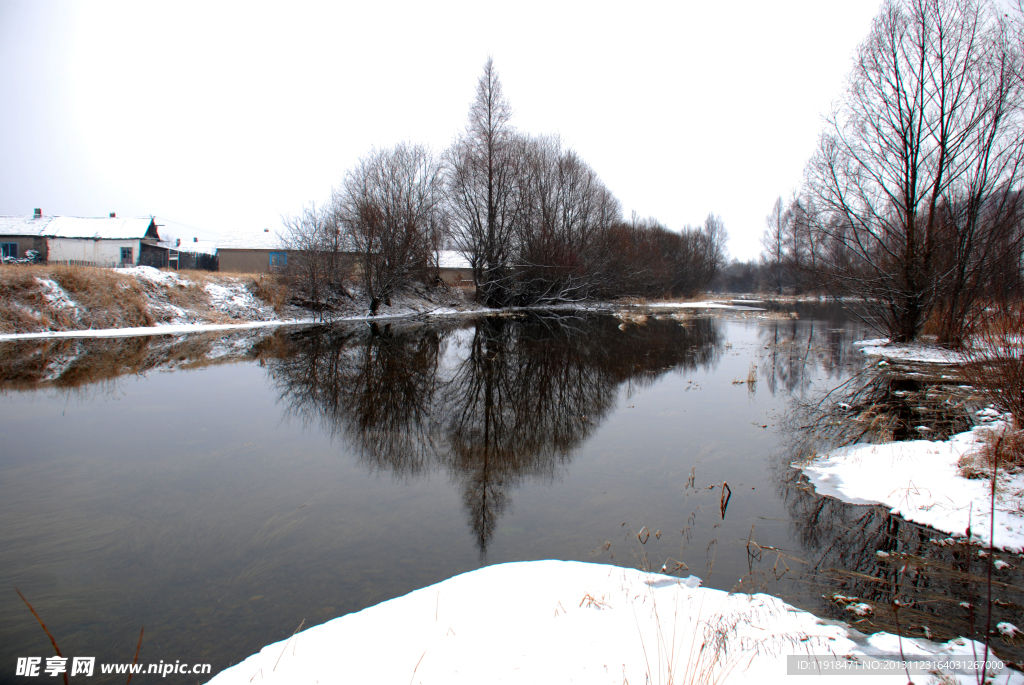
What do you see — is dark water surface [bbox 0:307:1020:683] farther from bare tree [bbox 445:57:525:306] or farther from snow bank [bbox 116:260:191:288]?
bare tree [bbox 445:57:525:306]

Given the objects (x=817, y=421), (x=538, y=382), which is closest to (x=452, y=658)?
(x=817, y=421)

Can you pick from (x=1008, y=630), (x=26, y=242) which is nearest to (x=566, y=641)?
(x=1008, y=630)

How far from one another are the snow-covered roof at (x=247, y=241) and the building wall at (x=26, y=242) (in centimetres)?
1179

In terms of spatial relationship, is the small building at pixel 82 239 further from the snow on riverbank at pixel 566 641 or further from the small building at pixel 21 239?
the snow on riverbank at pixel 566 641

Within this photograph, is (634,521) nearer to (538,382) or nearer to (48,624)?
(48,624)

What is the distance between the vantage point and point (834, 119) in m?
15.9

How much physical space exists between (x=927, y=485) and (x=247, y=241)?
48976 millimetres

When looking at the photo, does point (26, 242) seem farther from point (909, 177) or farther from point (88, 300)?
point (909, 177)

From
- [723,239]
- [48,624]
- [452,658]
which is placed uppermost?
[723,239]

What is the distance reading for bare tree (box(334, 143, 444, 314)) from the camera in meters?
29.2

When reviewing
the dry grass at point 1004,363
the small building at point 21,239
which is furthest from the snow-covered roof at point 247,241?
the dry grass at point 1004,363

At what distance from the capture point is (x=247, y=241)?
44438 mm

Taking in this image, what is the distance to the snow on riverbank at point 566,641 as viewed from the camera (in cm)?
262

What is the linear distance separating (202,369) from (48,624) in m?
10.6
